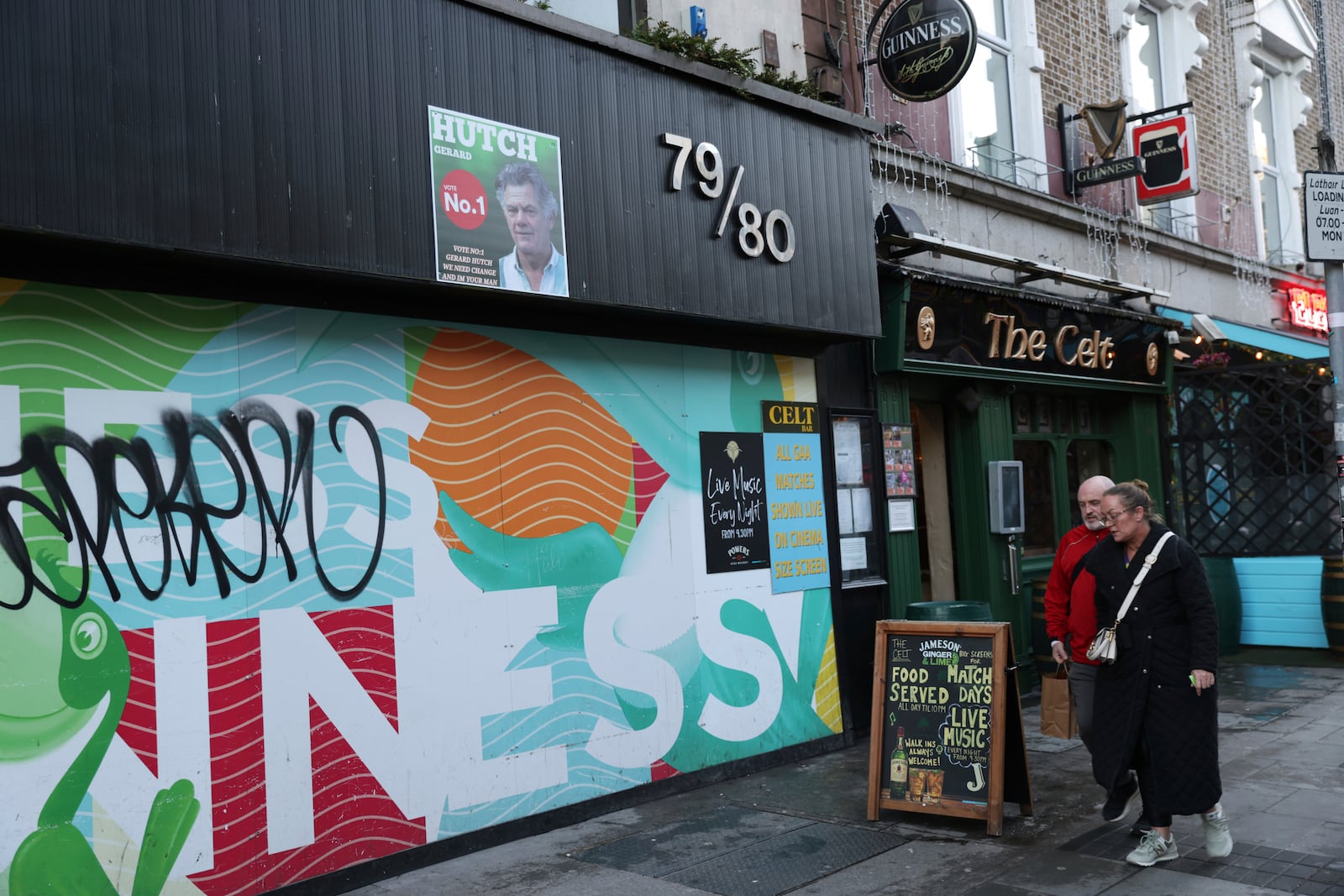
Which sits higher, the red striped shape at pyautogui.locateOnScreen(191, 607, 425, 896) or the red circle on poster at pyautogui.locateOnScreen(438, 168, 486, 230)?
the red circle on poster at pyautogui.locateOnScreen(438, 168, 486, 230)

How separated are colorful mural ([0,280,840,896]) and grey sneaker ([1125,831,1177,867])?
2807 mm

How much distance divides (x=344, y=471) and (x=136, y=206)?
1657 mm

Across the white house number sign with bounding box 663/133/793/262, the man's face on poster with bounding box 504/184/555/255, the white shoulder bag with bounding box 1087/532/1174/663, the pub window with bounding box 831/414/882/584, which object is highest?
the white house number sign with bounding box 663/133/793/262

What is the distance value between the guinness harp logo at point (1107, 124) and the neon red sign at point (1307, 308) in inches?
261

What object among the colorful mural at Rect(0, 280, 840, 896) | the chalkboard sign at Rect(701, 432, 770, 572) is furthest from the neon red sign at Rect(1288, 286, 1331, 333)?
the colorful mural at Rect(0, 280, 840, 896)

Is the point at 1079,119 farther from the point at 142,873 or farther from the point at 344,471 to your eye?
the point at 142,873

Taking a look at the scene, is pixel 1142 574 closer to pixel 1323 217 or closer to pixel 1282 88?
pixel 1323 217

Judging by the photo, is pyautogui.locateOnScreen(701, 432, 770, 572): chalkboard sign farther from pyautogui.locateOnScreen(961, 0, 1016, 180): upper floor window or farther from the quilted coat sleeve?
pyautogui.locateOnScreen(961, 0, 1016, 180): upper floor window

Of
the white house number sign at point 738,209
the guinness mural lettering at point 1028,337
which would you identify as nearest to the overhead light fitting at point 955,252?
the guinness mural lettering at point 1028,337

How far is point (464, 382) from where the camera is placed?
21.5 ft

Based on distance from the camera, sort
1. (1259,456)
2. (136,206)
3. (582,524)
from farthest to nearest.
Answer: (1259,456) → (582,524) → (136,206)

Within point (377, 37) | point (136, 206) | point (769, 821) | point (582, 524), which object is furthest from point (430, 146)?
point (769, 821)

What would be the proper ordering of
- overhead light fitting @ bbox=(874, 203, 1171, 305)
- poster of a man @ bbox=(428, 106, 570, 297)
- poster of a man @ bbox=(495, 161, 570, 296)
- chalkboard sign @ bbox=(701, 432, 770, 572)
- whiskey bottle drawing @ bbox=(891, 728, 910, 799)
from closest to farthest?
1. poster of a man @ bbox=(428, 106, 570, 297)
2. poster of a man @ bbox=(495, 161, 570, 296)
3. whiskey bottle drawing @ bbox=(891, 728, 910, 799)
4. chalkboard sign @ bbox=(701, 432, 770, 572)
5. overhead light fitting @ bbox=(874, 203, 1171, 305)

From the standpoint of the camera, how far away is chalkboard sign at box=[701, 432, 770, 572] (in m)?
7.94
